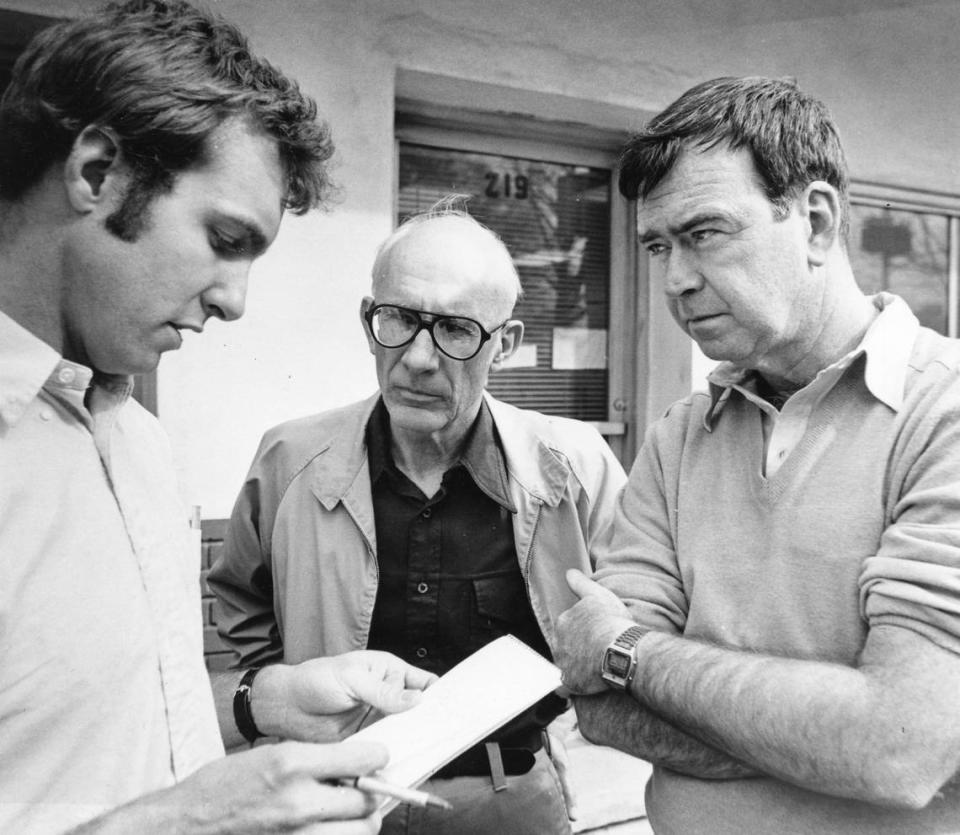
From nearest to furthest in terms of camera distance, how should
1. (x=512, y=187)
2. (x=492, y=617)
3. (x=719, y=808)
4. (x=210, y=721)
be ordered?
1. (x=210, y=721)
2. (x=719, y=808)
3. (x=492, y=617)
4. (x=512, y=187)

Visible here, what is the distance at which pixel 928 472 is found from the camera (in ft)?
4.36

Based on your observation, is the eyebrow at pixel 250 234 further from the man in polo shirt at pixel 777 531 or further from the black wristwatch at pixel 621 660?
the black wristwatch at pixel 621 660

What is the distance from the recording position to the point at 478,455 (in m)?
2.14

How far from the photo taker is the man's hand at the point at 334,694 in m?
1.52

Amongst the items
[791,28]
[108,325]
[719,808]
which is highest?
[791,28]

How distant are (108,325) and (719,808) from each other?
122 cm

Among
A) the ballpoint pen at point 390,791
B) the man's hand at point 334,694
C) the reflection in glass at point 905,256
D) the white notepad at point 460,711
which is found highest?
the reflection in glass at point 905,256

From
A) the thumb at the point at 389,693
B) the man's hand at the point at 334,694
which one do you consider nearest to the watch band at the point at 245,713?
the man's hand at the point at 334,694

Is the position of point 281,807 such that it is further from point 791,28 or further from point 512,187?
point 791,28

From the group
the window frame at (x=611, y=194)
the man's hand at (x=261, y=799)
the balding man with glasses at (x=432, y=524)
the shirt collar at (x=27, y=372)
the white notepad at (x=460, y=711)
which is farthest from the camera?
the window frame at (x=611, y=194)

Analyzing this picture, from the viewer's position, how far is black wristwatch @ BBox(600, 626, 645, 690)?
1502 mm

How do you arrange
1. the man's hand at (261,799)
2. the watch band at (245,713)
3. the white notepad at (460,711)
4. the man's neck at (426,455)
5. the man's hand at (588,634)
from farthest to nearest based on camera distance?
the man's neck at (426,455)
the watch band at (245,713)
the man's hand at (588,634)
the white notepad at (460,711)
the man's hand at (261,799)

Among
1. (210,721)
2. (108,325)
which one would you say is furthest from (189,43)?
(210,721)

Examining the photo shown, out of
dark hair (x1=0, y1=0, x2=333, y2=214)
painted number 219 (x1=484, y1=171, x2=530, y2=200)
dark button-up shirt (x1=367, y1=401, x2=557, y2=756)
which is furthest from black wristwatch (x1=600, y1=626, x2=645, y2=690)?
painted number 219 (x1=484, y1=171, x2=530, y2=200)
